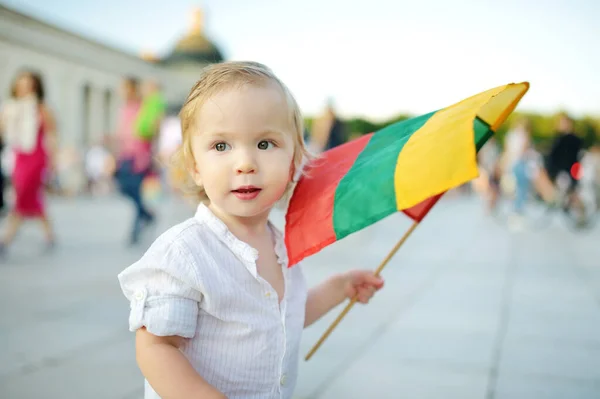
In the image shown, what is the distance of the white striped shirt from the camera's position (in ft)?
4.34

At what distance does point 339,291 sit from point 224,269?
517 mm

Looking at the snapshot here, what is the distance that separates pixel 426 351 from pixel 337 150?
69.3 inches

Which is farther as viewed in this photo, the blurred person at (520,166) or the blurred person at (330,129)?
the blurred person at (520,166)

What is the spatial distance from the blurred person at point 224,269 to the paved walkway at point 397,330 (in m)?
1.26

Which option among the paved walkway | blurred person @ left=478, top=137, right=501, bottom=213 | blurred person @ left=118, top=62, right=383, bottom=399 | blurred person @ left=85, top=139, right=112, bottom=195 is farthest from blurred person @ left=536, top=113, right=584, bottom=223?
blurred person @ left=85, top=139, right=112, bottom=195

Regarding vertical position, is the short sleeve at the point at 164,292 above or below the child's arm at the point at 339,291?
above

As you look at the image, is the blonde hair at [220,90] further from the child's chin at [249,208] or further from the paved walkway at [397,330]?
the paved walkway at [397,330]

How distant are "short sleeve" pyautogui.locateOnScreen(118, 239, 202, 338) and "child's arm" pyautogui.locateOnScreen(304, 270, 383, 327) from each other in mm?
523

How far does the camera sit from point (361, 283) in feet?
6.02

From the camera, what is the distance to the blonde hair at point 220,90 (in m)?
1.43

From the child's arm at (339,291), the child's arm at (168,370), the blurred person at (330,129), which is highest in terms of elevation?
the child's arm at (168,370)

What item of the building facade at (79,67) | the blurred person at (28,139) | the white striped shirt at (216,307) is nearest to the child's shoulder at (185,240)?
the white striped shirt at (216,307)

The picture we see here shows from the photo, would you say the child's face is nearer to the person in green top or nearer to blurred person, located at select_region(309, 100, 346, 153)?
the person in green top

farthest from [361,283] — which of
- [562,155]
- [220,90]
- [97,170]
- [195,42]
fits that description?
[195,42]
